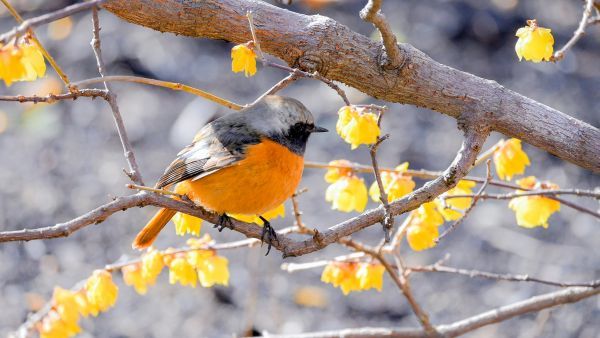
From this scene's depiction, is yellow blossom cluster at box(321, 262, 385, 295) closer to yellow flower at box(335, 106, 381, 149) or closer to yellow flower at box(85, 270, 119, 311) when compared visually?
yellow flower at box(335, 106, 381, 149)

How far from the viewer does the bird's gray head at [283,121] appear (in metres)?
3.43

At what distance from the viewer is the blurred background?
479 cm

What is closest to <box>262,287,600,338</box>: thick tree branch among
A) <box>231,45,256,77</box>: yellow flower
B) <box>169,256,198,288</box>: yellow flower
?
<box>169,256,198,288</box>: yellow flower

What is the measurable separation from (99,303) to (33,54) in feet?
3.75

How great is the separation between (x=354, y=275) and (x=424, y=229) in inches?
13.4

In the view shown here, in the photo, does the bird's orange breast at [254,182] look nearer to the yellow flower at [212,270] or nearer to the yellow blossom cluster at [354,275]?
the yellow flower at [212,270]

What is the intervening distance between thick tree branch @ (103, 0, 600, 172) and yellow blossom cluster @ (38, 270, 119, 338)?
41.8 inches

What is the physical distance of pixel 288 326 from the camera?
15.5 ft

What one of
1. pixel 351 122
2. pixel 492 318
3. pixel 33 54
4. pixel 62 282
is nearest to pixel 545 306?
pixel 492 318

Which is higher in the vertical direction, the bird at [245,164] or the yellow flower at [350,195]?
the bird at [245,164]

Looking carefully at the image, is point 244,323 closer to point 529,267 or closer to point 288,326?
point 288,326

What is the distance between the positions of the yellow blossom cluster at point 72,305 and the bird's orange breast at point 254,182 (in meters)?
0.53

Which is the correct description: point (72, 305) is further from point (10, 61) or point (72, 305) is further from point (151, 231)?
point (10, 61)

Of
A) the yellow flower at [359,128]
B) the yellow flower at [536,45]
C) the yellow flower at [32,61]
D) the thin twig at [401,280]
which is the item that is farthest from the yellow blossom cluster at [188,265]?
the yellow flower at [536,45]
